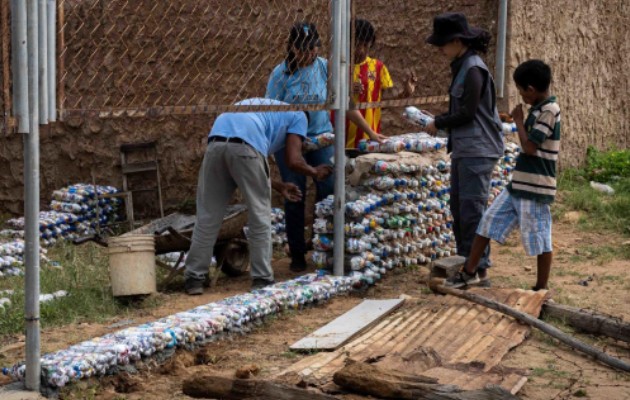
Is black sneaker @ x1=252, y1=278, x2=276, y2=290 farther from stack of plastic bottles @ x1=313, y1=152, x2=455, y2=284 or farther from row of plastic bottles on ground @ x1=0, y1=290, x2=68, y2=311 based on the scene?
row of plastic bottles on ground @ x1=0, y1=290, x2=68, y2=311

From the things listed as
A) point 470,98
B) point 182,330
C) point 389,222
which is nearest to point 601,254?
point 389,222

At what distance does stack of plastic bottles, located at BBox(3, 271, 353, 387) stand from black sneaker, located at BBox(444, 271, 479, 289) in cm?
74

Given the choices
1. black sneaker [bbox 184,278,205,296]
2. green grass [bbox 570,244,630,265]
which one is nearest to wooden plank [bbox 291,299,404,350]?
black sneaker [bbox 184,278,205,296]

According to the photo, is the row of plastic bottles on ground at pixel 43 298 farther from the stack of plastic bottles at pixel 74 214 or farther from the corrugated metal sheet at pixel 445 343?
the stack of plastic bottles at pixel 74 214

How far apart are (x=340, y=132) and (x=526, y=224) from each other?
4.77 ft

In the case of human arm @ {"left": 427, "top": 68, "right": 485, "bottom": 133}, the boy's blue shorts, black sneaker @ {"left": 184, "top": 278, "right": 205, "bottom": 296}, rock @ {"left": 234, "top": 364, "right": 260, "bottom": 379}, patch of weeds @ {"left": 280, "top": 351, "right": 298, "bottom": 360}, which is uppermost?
human arm @ {"left": 427, "top": 68, "right": 485, "bottom": 133}

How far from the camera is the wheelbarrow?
7535 millimetres

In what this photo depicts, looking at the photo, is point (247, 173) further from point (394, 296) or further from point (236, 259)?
point (394, 296)

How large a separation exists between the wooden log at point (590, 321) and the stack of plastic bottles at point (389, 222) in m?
1.52

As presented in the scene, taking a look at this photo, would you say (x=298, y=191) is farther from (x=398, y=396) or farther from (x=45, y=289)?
(x=398, y=396)

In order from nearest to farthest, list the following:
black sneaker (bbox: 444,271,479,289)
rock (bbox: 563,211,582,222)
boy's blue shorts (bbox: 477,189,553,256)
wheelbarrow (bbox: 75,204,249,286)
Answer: boy's blue shorts (bbox: 477,189,553,256)
black sneaker (bbox: 444,271,479,289)
wheelbarrow (bbox: 75,204,249,286)
rock (bbox: 563,211,582,222)

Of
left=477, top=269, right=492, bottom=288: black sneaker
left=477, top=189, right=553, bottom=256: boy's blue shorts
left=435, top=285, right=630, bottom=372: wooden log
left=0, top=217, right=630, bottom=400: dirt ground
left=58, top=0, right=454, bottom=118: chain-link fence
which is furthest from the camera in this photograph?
left=58, top=0, right=454, bottom=118: chain-link fence

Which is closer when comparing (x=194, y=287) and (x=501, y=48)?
(x=194, y=287)

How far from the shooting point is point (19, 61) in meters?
4.65
